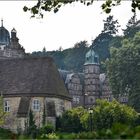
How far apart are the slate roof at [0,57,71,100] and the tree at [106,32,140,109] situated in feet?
39.1

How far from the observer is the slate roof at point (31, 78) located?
70.6 metres

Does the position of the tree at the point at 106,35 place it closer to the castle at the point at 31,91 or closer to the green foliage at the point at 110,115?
the castle at the point at 31,91

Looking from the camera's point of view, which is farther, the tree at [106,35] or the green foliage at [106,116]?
the tree at [106,35]

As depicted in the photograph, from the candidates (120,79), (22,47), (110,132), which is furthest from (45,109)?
(110,132)

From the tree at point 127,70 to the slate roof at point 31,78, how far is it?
11.9 m

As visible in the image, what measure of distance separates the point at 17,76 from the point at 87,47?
309 ft

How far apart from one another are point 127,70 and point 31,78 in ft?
55.6

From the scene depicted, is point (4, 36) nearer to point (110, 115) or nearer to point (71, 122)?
point (71, 122)

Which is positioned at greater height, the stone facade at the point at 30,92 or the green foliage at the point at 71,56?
the green foliage at the point at 71,56

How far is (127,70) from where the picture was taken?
84.2m

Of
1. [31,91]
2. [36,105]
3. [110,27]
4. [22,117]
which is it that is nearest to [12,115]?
[22,117]

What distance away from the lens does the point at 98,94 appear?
12019 centimetres

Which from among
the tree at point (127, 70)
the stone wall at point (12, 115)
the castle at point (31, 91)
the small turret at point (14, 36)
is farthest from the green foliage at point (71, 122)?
the small turret at point (14, 36)

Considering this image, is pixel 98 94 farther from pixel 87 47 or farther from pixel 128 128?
pixel 128 128
